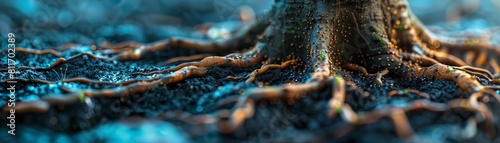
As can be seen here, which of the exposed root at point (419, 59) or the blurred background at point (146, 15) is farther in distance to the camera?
the blurred background at point (146, 15)

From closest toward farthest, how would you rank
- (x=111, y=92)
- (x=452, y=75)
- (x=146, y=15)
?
(x=111, y=92) < (x=452, y=75) < (x=146, y=15)

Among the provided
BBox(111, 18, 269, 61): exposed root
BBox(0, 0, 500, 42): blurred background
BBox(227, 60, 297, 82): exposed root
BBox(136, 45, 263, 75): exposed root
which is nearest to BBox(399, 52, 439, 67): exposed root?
BBox(227, 60, 297, 82): exposed root

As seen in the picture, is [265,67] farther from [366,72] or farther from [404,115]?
[404,115]

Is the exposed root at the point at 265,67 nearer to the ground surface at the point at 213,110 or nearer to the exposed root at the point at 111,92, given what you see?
the ground surface at the point at 213,110

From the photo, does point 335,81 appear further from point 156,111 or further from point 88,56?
point 88,56

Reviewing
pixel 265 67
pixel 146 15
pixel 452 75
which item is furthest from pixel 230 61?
pixel 146 15

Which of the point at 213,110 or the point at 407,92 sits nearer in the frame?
the point at 213,110

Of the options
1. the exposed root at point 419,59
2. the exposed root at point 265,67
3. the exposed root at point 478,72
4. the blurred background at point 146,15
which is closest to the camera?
the exposed root at point 265,67

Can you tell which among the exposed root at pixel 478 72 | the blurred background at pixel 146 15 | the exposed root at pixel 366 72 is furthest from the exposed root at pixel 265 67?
the blurred background at pixel 146 15
